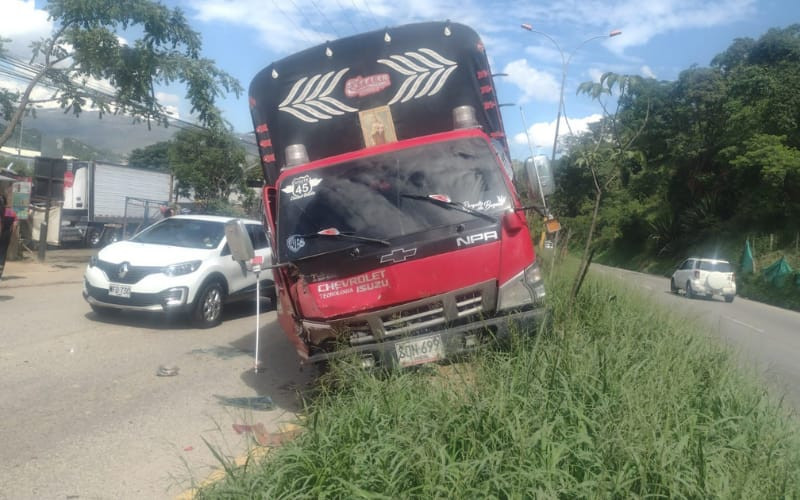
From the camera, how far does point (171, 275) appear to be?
9.86 meters

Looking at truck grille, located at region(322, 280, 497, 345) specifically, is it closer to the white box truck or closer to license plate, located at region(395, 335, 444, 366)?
license plate, located at region(395, 335, 444, 366)

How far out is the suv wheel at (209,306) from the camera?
10.2 meters

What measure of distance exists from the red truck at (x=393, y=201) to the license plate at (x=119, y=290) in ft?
10.9

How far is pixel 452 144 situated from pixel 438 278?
1547 mm

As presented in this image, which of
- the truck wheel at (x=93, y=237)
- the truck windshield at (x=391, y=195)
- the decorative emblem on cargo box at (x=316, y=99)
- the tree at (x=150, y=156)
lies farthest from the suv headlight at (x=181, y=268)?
the tree at (x=150, y=156)

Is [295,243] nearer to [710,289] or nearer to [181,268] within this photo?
[181,268]

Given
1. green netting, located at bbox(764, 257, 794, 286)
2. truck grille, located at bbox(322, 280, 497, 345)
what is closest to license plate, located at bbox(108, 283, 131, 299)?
truck grille, located at bbox(322, 280, 497, 345)

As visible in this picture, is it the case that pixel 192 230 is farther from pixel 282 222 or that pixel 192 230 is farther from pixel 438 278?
pixel 438 278

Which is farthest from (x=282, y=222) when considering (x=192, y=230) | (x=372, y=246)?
(x=192, y=230)

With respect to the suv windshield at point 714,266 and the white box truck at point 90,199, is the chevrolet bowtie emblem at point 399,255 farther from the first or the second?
the white box truck at point 90,199

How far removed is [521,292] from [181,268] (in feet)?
19.1

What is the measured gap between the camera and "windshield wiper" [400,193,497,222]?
620cm

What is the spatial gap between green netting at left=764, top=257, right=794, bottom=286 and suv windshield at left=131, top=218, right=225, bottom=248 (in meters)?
22.9

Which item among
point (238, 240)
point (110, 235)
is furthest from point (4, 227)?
point (110, 235)
